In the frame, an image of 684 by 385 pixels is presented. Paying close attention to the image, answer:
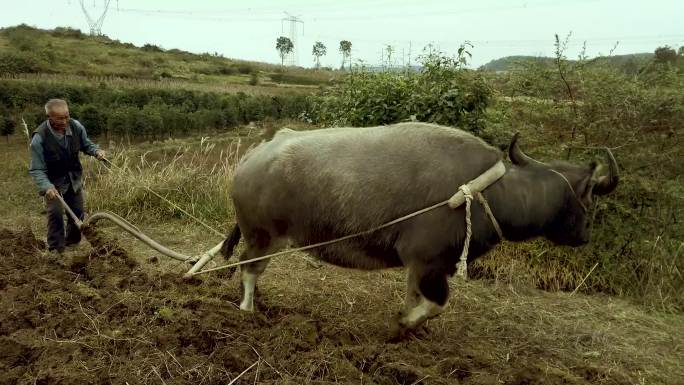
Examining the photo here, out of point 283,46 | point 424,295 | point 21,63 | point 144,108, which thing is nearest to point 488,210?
point 424,295

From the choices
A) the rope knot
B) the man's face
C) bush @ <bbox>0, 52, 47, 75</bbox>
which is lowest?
the rope knot

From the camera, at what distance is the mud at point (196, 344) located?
3.20 meters

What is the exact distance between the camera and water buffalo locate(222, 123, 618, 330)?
3.66 m

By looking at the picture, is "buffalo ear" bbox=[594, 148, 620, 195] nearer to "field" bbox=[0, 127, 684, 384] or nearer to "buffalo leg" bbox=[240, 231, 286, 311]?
"field" bbox=[0, 127, 684, 384]

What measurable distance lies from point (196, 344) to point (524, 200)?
2435 mm

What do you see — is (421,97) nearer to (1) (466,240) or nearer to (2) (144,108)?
(1) (466,240)

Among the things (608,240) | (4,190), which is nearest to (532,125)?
(608,240)

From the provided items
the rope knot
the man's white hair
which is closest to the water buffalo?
the rope knot

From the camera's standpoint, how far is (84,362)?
126 inches

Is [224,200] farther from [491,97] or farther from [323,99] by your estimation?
[491,97]

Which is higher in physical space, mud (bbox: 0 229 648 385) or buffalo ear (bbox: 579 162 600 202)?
buffalo ear (bbox: 579 162 600 202)

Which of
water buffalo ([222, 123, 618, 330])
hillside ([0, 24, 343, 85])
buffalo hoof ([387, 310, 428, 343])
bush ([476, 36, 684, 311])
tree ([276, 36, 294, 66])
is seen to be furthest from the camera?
tree ([276, 36, 294, 66])

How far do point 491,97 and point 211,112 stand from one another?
18.8 metres

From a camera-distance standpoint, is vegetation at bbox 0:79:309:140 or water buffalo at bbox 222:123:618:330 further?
vegetation at bbox 0:79:309:140
